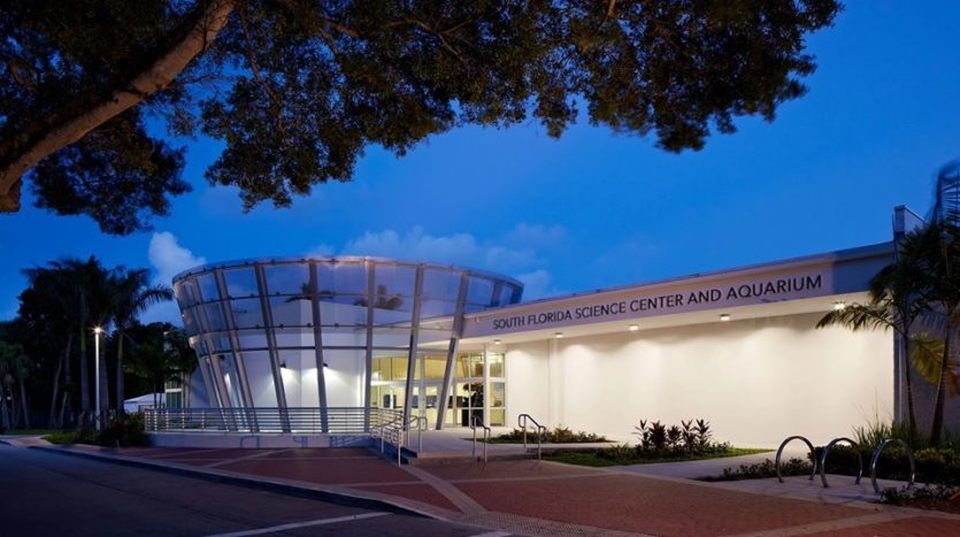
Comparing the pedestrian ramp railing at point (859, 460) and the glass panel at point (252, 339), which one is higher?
the glass panel at point (252, 339)

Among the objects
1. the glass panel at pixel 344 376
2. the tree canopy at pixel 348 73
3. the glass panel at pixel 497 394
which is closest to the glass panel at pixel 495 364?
the glass panel at pixel 497 394

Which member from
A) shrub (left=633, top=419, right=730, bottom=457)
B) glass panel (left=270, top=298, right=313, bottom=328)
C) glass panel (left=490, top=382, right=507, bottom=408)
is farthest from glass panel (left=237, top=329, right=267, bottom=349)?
shrub (left=633, top=419, right=730, bottom=457)

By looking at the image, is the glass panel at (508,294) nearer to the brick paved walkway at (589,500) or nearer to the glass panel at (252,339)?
the glass panel at (252,339)

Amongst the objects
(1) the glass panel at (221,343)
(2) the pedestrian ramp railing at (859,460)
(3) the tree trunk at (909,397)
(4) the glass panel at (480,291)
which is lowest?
(2) the pedestrian ramp railing at (859,460)

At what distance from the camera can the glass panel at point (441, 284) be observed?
32.2 meters

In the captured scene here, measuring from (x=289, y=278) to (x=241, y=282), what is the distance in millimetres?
2178

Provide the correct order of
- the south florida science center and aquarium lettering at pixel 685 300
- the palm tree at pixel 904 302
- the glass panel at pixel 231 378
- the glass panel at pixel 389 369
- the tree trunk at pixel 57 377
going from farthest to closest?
the tree trunk at pixel 57 377
the glass panel at pixel 389 369
the glass panel at pixel 231 378
the south florida science center and aquarium lettering at pixel 685 300
the palm tree at pixel 904 302

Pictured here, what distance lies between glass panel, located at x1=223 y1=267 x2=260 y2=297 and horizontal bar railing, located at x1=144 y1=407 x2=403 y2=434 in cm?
504

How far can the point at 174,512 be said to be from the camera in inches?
480

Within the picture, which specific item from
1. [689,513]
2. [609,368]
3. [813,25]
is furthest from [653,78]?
[609,368]

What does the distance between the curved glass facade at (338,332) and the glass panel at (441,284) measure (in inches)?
1.6

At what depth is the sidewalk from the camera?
10.0 m

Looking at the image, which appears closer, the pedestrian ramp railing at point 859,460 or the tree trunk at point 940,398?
the pedestrian ramp railing at point 859,460

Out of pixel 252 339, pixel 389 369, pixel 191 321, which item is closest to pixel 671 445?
pixel 389 369
